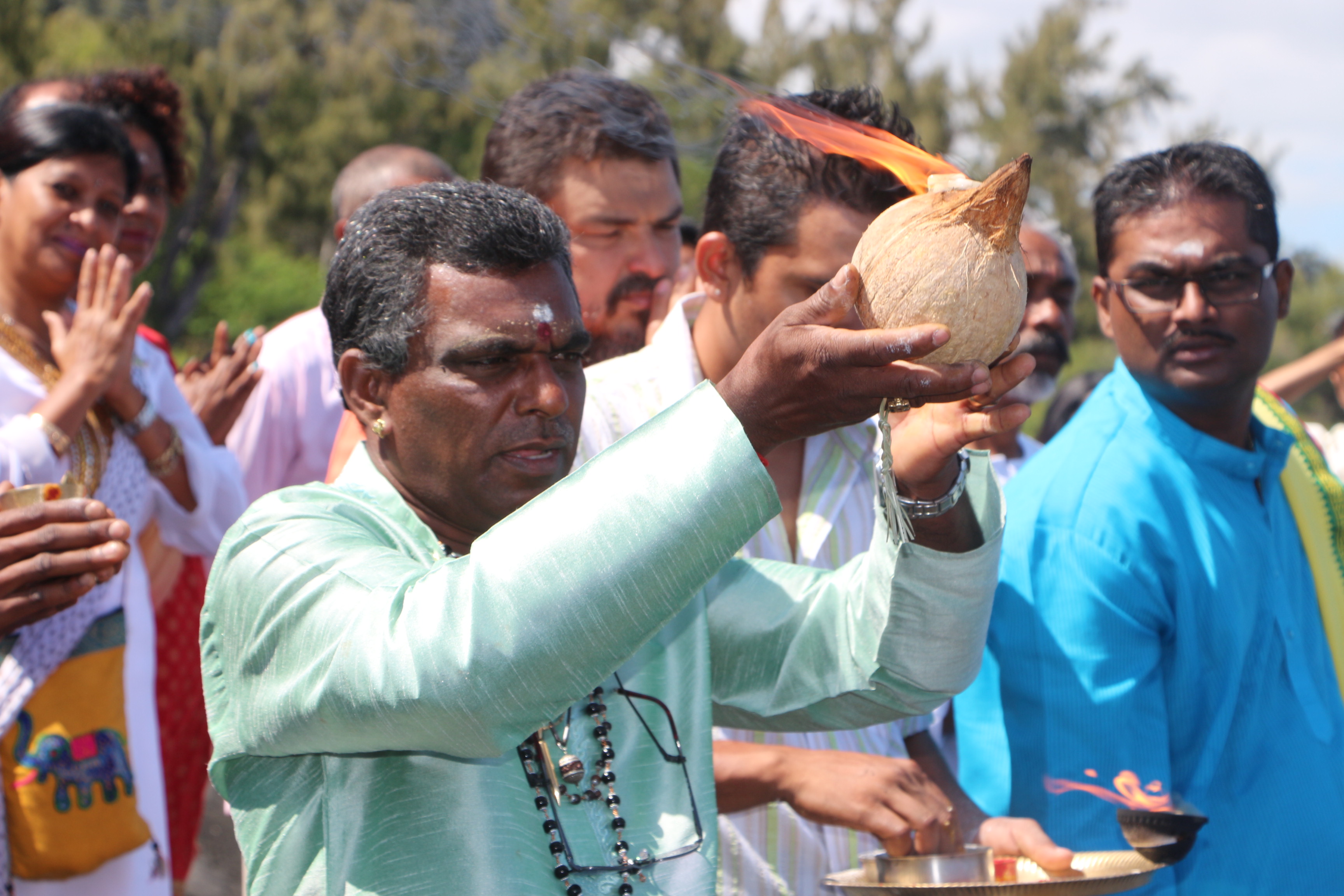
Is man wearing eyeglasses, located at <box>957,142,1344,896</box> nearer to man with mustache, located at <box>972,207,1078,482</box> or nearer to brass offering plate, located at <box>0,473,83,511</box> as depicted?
man with mustache, located at <box>972,207,1078,482</box>

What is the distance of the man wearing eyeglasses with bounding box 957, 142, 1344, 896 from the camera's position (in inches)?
117

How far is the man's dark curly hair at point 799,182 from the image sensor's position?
282 centimetres

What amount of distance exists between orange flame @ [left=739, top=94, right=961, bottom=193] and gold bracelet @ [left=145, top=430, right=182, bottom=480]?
7.67 feet

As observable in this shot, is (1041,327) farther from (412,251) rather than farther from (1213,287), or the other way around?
(412,251)

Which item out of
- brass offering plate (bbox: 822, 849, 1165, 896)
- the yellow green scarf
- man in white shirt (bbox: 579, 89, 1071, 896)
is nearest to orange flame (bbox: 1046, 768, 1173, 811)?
man in white shirt (bbox: 579, 89, 1071, 896)

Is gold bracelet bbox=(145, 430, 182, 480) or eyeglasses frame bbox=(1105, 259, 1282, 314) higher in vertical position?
eyeglasses frame bbox=(1105, 259, 1282, 314)

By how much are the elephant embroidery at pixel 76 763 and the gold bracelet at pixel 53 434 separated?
0.67 meters

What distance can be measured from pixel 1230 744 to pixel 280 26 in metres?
5.90

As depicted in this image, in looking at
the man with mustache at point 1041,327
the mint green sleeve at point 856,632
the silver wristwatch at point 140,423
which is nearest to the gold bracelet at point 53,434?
the silver wristwatch at point 140,423

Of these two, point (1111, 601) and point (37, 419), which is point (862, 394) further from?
point (37, 419)

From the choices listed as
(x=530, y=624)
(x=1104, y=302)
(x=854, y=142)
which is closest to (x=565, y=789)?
(x=530, y=624)

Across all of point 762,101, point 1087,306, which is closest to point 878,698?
point 762,101

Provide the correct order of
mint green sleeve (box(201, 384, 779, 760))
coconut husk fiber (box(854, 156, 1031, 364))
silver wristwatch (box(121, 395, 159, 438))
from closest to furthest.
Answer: mint green sleeve (box(201, 384, 779, 760)) < coconut husk fiber (box(854, 156, 1031, 364)) < silver wristwatch (box(121, 395, 159, 438))

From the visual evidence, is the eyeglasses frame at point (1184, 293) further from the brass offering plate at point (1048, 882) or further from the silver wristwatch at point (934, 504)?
the silver wristwatch at point (934, 504)
